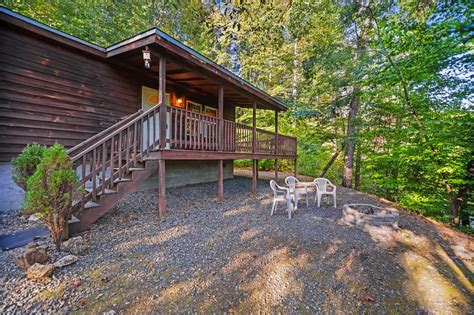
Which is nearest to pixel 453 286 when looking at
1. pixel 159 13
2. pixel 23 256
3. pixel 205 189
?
pixel 23 256

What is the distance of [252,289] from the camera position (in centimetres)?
275

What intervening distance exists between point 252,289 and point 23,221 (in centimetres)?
474

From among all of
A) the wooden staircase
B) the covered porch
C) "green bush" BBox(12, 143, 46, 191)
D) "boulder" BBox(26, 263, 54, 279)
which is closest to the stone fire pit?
Result: the covered porch

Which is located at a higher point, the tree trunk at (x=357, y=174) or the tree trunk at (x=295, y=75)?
the tree trunk at (x=295, y=75)

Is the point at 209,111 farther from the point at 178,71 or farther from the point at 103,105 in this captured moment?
the point at 103,105

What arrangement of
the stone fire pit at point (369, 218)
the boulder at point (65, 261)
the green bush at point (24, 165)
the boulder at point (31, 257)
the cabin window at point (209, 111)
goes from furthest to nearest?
the cabin window at point (209, 111) → the stone fire pit at point (369, 218) → the green bush at point (24, 165) → the boulder at point (65, 261) → the boulder at point (31, 257)

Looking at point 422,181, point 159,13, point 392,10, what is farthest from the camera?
point 159,13

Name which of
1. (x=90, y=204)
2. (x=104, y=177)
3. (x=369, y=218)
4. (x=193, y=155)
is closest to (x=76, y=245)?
(x=90, y=204)

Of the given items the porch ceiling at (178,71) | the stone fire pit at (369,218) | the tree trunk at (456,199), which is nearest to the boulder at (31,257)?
the porch ceiling at (178,71)

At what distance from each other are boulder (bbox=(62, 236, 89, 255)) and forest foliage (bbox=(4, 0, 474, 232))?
166 inches

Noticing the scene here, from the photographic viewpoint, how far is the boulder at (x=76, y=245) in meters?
3.29

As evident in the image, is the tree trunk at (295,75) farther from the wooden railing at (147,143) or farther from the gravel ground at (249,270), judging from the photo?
the gravel ground at (249,270)

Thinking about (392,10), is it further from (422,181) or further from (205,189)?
(205,189)

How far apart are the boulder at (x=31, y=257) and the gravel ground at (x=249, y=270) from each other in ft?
0.33
